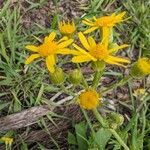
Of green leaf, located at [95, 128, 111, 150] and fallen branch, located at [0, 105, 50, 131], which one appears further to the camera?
fallen branch, located at [0, 105, 50, 131]

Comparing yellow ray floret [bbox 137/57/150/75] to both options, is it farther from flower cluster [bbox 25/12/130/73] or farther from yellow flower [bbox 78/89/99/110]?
yellow flower [bbox 78/89/99/110]

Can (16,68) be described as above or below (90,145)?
above

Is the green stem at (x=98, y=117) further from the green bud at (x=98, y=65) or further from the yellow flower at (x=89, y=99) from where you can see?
the green bud at (x=98, y=65)

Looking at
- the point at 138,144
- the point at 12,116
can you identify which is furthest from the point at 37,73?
the point at 138,144

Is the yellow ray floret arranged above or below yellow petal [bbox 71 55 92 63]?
below

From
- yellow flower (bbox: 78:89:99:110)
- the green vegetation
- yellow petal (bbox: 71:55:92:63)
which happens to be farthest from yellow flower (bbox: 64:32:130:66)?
the green vegetation

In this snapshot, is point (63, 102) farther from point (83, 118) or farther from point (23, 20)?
point (23, 20)

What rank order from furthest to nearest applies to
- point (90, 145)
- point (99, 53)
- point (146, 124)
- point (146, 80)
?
point (146, 80), point (146, 124), point (90, 145), point (99, 53)

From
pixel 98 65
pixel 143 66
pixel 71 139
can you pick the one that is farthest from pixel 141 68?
pixel 71 139
